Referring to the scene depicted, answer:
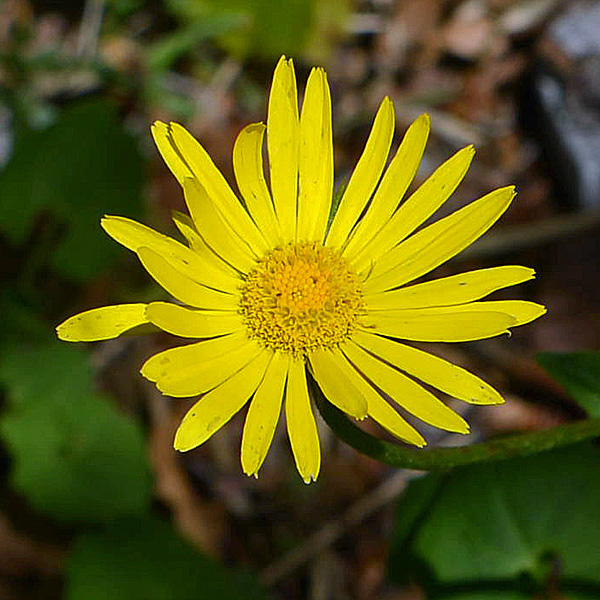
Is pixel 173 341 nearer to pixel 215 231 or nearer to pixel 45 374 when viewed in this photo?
pixel 45 374

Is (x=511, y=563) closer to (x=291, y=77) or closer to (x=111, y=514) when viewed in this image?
(x=111, y=514)

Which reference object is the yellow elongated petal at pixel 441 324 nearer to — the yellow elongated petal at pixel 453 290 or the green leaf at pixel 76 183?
the yellow elongated petal at pixel 453 290

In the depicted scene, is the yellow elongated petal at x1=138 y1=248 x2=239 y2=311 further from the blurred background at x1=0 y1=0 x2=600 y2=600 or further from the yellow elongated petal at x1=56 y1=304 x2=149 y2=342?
the blurred background at x1=0 y1=0 x2=600 y2=600

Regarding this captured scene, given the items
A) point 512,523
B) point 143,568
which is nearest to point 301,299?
point 512,523

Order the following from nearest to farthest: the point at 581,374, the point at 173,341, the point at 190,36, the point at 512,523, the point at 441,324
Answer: the point at 441,324 < the point at 581,374 < the point at 512,523 < the point at 173,341 < the point at 190,36

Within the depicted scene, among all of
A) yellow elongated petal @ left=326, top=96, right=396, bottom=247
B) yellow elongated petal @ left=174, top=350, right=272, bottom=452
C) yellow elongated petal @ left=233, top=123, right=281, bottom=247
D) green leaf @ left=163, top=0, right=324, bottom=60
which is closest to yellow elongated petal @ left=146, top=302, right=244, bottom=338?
yellow elongated petal @ left=174, top=350, right=272, bottom=452

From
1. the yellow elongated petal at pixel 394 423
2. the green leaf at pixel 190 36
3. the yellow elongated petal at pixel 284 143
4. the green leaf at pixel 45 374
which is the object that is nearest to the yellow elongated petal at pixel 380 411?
the yellow elongated petal at pixel 394 423

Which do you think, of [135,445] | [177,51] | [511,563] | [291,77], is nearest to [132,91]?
[177,51]
